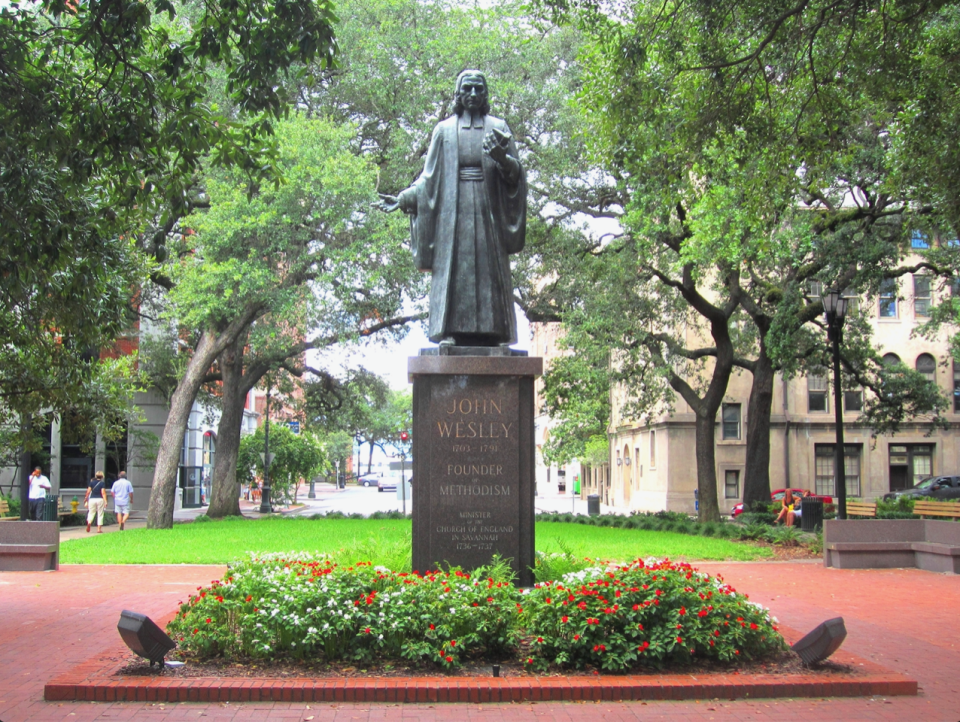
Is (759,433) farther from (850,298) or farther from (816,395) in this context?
(816,395)

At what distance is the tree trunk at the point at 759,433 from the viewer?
2869 cm

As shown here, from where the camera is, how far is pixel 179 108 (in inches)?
405

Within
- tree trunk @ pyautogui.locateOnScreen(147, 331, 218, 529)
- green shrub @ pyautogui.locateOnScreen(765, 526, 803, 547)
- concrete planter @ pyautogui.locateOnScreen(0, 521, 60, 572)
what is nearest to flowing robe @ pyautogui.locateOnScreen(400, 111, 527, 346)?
concrete planter @ pyautogui.locateOnScreen(0, 521, 60, 572)

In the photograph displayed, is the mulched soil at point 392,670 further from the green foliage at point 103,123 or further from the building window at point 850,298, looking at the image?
the building window at point 850,298

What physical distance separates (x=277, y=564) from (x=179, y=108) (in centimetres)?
501

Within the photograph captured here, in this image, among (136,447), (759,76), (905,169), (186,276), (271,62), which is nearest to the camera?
(271,62)

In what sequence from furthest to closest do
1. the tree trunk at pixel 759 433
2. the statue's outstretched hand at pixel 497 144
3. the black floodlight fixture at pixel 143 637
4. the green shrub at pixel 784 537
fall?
the tree trunk at pixel 759 433 → the green shrub at pixel 784 537 → the statue's outstretched hand at pixel 497 144 → the black floodlight fixture at pixel 143 637

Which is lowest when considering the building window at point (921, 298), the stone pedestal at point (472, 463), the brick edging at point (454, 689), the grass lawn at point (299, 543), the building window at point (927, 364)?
the grass lawn at point (299, 543)

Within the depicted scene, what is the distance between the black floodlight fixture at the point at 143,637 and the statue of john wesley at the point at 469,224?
12.9ft

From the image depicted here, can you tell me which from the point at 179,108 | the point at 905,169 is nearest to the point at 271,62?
the point at 179,108

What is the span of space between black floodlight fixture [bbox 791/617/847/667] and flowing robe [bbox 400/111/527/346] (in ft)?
13.2

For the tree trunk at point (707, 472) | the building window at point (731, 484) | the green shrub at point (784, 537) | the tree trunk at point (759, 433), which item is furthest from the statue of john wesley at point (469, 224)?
the building window at point (731, 484)

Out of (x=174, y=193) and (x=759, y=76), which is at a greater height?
(x=759, y=76)

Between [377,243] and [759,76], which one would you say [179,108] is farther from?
[377,243]
